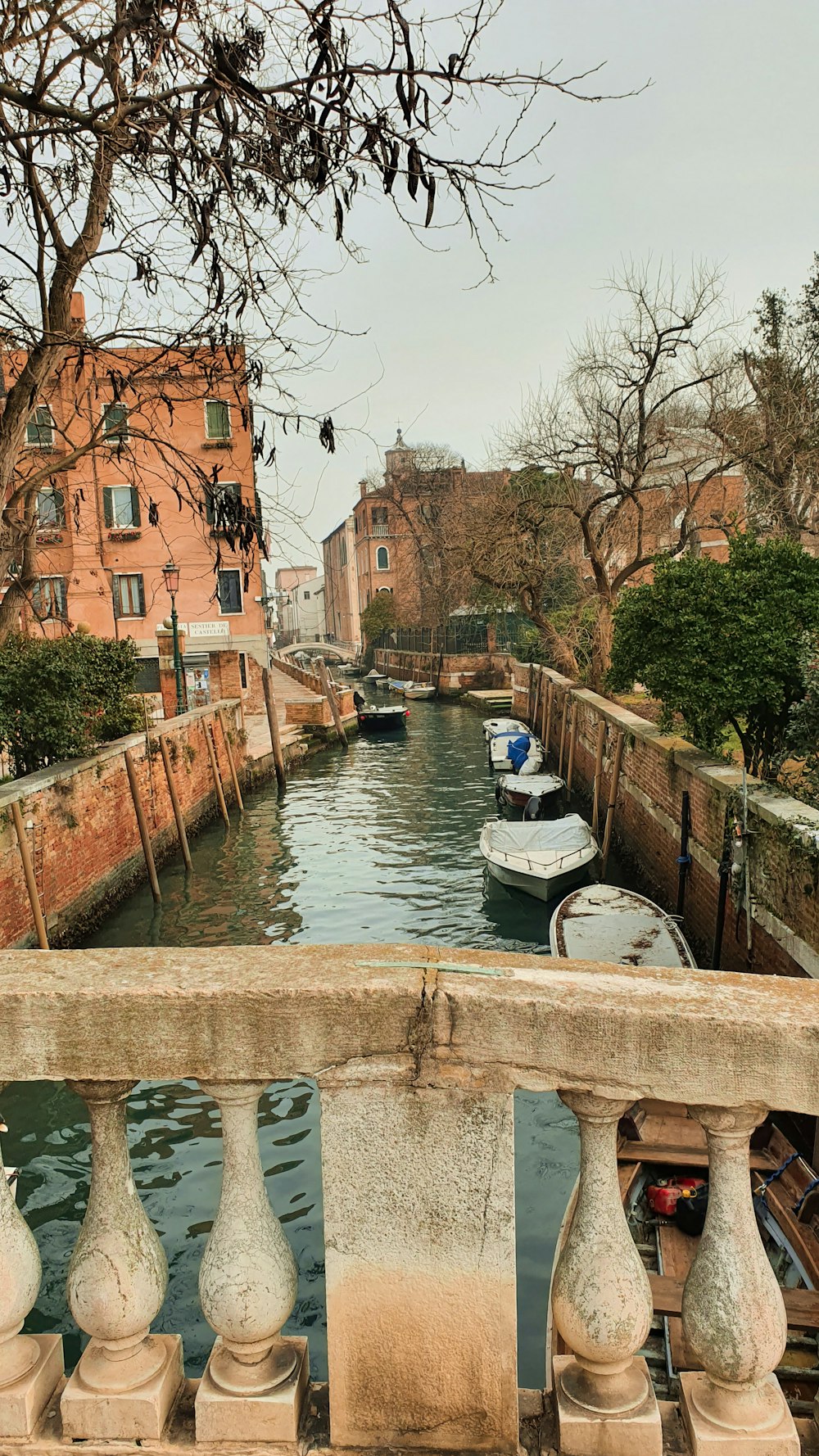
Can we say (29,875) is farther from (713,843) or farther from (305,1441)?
(305,1441)

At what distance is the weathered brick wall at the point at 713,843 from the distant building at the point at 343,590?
4925 cm

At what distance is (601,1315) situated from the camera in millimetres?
1451

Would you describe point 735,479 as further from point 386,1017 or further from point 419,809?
point 386,1017

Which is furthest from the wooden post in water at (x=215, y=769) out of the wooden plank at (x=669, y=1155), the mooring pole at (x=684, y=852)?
the wooden plank at (x=669, y=1155)

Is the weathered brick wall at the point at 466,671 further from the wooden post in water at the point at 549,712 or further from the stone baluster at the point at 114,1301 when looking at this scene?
the stone baluster at the point at 114,1301

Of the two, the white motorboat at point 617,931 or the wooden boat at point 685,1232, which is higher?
the wooden boat at point 685,1232

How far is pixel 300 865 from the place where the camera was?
1516 centimetres

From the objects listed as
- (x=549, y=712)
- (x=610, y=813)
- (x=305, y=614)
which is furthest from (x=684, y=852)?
(x=305, y=614)

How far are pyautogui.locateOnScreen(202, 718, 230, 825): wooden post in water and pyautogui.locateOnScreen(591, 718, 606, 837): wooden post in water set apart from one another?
6.80 metres

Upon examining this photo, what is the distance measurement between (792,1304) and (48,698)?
9.77 meters

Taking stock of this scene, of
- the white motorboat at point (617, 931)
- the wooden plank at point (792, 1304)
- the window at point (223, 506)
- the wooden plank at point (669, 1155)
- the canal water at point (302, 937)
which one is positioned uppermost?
the window at point (223, 506)

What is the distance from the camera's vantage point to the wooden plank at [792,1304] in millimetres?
3709

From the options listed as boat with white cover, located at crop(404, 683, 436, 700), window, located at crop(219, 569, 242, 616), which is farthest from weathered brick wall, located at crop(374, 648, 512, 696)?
window, located at crop(219, 569, 242, 616)

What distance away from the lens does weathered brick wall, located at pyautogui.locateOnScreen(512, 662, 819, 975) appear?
707 cm
